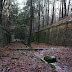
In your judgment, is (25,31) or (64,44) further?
(25,31)

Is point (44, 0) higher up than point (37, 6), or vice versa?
point (44, 0)

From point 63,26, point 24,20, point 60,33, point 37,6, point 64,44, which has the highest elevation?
point 37,6

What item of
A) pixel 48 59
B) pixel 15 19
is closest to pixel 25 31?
pixel 15 19

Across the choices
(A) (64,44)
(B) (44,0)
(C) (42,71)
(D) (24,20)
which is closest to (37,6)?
(B) (44,0)

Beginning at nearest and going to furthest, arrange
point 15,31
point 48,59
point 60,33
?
1. point 48,59
2. point 60,33
3. point 15,31

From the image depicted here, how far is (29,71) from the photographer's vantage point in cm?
424

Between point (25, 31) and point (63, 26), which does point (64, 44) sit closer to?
point (63, 26)

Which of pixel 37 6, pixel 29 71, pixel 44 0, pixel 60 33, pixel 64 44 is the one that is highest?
pixel 44 0

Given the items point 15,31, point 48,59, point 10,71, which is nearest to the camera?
point 10,71

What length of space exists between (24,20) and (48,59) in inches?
868

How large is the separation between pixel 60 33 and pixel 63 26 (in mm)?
1330

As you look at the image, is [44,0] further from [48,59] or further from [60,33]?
[48,59]

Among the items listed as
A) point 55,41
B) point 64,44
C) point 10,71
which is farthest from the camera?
point 55,41

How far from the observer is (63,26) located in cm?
1281
